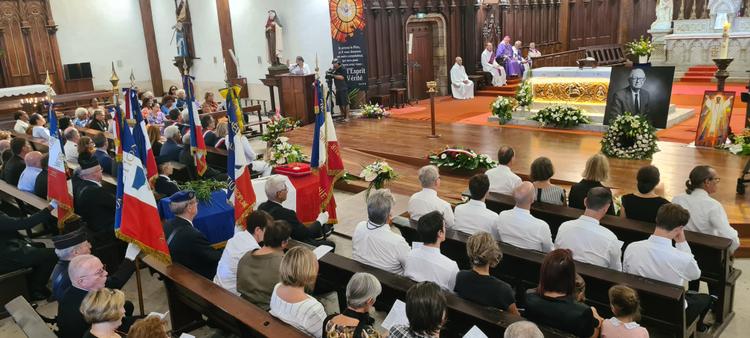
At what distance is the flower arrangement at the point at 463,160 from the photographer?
7680 mm

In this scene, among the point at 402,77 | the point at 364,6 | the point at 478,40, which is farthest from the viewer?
the point at 478,40

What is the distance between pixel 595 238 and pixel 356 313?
1.91 metres

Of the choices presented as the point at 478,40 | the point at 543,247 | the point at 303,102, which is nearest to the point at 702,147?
the point at 543,247

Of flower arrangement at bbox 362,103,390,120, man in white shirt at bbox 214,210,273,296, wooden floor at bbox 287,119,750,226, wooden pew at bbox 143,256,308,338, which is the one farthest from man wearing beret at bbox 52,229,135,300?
flower arrangement at bbox 362,103,390,120

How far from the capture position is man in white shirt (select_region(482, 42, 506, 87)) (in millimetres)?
15836

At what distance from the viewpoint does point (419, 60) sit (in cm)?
1592

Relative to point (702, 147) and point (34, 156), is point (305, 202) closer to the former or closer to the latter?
point (34, 156)

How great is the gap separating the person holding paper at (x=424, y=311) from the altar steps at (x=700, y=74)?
52.1ft

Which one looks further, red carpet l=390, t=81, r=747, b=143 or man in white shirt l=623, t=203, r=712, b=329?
red carpet l=390, t=81, r=747, b=143

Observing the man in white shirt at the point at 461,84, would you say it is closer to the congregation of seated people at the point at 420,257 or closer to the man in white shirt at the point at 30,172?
the congregation of seated people at the point at 420,257

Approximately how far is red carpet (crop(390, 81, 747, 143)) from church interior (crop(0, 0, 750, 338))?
112 mm

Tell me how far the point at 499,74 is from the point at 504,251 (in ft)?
42.2

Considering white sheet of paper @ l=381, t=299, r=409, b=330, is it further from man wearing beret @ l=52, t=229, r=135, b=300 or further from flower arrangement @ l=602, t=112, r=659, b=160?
flower arrangement @ l=602, t=112, r=659, b=160

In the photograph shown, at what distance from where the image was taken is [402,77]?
1538cm
